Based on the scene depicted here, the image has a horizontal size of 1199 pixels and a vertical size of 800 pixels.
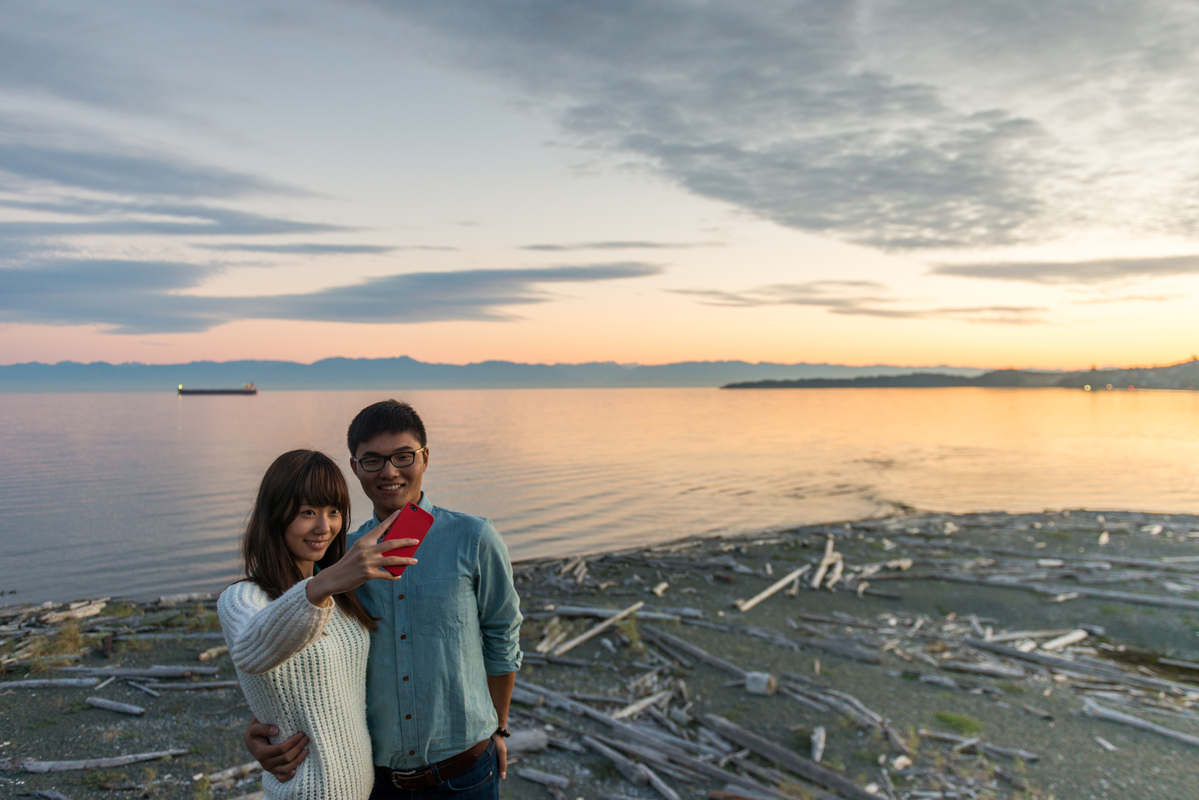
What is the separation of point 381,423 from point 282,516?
0.64m

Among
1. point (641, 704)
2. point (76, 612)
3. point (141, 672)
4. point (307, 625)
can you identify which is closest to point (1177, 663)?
point (641, 704)

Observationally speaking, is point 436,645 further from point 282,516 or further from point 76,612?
point 76,612

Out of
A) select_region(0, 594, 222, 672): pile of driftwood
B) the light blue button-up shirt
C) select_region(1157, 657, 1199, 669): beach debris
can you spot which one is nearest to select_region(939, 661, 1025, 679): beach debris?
select_region(1157, 657, 1199, 669): beach debris

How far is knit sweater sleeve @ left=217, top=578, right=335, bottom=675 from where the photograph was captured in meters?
2.55

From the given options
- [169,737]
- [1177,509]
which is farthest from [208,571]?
[1177,509]

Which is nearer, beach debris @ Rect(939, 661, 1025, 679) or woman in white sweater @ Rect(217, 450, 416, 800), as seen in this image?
woman in white sweater @ Rect(217, 450, 416, 800)

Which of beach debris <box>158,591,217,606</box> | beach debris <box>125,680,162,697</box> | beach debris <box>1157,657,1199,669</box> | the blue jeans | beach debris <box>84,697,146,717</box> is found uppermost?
the blue jeans

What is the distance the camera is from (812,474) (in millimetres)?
42094

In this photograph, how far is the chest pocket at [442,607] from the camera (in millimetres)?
3367

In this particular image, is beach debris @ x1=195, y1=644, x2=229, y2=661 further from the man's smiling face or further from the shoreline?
the man's smiling face

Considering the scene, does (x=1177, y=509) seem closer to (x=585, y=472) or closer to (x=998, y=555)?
(x=998, y=555)

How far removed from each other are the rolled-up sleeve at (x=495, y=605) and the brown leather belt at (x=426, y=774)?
49 cm

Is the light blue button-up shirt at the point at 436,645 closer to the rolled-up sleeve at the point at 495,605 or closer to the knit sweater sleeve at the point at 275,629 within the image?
the rolled-up sleeve at the point at 495,605

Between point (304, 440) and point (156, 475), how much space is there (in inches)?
873
